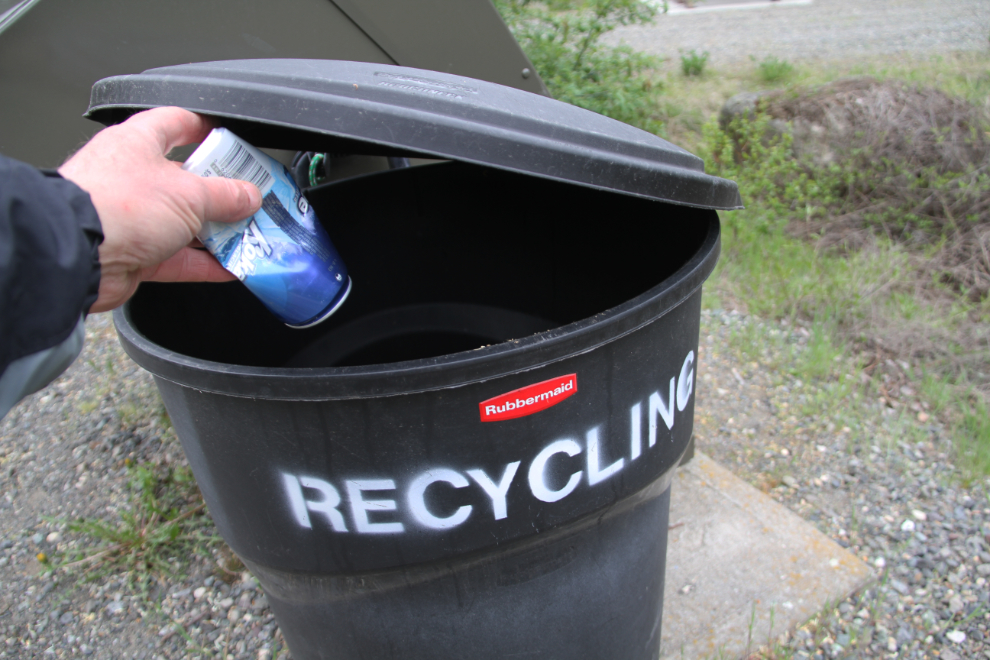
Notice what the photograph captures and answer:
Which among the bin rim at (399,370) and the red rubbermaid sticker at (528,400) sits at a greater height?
the bin rim at (399,370)

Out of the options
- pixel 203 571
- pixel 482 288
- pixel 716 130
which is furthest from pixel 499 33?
pixel 203 571

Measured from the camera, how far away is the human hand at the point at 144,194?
31.6 inches

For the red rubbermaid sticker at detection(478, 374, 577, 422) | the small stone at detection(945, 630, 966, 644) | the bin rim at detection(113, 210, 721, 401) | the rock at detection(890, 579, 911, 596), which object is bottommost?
the small stone at detection(945, 630, 966, 644)

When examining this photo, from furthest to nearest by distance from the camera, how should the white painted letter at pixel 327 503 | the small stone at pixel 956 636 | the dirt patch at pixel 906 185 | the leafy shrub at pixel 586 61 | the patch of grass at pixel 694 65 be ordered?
the patch of grass at pixel 694 65
the leafy shrub at pixel 586 61
the dirt patch at pixel 906 185
the small stone at pixel 956 636
the white painted letter at pixel 327 503

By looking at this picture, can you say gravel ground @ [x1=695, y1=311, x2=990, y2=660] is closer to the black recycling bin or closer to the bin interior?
the black recycling bin

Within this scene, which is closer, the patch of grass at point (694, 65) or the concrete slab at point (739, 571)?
the concrete slab at point (739, 571)

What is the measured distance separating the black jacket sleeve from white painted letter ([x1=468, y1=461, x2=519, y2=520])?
20.5 inches

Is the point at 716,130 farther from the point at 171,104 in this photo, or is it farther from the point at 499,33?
the point at 171,104

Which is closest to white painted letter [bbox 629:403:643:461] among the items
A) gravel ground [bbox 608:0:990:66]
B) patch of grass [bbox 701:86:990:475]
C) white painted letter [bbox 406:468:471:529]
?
white painted letter [bbox 406:468:471:529]

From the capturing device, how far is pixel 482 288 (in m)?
1.93

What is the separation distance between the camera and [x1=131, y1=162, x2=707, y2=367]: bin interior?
1560 millimetres

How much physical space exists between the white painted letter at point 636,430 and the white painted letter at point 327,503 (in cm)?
44

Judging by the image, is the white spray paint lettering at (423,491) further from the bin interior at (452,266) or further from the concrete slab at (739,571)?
the concrete slab at (739,571)

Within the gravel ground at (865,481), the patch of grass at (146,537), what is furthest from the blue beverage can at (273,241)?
the gravel ground at (865,481)
